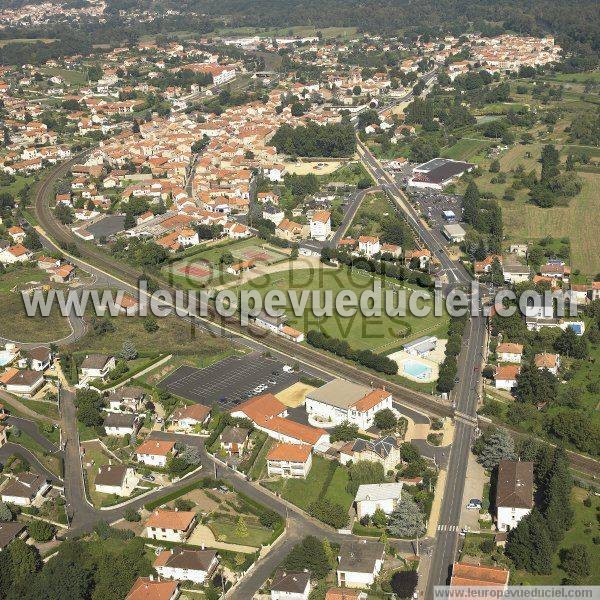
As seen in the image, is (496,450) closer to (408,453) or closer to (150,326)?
(408,453)

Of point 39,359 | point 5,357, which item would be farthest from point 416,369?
point 5,357

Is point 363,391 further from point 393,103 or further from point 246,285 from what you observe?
point 393,103

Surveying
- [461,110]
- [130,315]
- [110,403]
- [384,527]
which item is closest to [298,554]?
[384,527]

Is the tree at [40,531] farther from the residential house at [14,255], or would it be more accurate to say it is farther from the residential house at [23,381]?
the residential house at [14,255]

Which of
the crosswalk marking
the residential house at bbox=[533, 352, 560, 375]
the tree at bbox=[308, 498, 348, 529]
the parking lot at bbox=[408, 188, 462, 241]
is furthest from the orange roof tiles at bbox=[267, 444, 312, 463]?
the parking lot at bbox=[408, 188, 462, 241]

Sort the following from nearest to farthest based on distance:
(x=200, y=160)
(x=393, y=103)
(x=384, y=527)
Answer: (x=384, y=527), (x=200, y=160), (x=393, y=103)

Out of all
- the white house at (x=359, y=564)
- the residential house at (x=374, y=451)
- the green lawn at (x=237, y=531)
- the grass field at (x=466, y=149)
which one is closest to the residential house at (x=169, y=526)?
the green lawn at (x=237, y=531)
